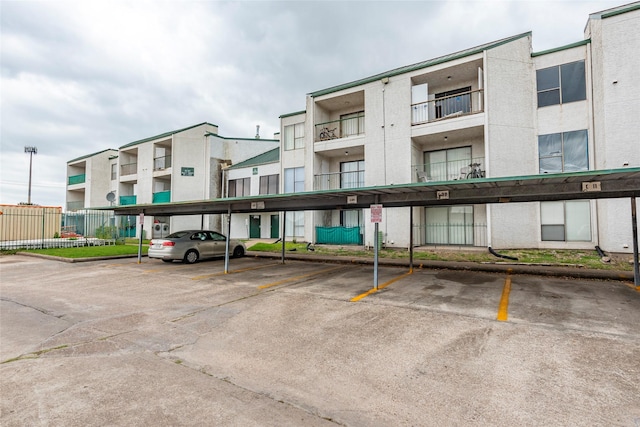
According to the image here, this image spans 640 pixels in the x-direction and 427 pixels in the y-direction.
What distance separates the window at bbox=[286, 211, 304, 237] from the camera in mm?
23156

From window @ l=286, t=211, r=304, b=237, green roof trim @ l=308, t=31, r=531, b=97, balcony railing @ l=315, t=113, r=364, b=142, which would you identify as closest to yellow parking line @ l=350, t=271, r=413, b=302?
green roof trim @ l=308, t=31, r=531, b=97

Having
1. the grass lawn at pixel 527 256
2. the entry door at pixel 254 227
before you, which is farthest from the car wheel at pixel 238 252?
the entry door at pixel 254 227

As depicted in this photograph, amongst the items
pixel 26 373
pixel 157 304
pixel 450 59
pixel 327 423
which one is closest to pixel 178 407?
pixel 327 423

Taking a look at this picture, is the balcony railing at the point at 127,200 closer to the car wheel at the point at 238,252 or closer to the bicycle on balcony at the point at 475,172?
the car wheel at the point at 238,252

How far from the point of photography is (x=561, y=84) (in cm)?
1456

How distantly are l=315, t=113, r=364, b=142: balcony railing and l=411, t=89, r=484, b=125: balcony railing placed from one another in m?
3.62

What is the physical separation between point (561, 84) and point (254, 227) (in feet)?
72.2

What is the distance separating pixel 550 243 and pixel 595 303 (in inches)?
384

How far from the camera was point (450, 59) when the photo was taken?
51.6ft

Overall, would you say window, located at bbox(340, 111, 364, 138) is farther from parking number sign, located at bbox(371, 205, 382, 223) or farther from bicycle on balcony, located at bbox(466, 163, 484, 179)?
parking number sign, located at bbox(371, 205, 382, 223)

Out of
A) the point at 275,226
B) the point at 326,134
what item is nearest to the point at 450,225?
the point at 326,134

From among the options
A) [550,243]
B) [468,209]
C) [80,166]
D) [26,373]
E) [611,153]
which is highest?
[80,166]

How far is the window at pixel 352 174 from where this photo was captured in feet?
64.8

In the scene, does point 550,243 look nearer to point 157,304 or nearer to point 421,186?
point 421,186
